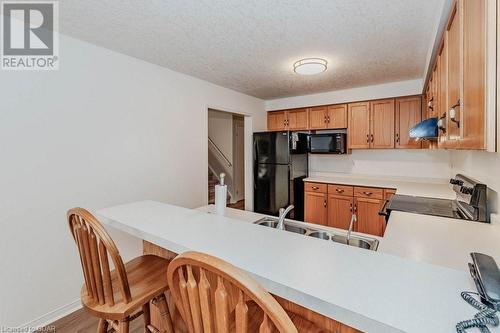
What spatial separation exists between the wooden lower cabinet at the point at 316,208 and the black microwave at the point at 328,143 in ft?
2.38

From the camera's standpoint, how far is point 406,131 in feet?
10.9

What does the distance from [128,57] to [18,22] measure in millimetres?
798

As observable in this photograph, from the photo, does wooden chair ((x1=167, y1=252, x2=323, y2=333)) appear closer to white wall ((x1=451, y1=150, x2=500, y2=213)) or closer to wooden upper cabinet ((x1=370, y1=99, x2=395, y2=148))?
white wall ((x1=451, y1=150, x2=500, y2=213))

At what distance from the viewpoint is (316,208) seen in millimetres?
3695

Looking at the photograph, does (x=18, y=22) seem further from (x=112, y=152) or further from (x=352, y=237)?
(x=352, y=237)

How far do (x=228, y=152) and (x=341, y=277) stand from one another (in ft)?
17.2

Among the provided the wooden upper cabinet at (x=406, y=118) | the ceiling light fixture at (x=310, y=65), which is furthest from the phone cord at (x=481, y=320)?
the wooden upper cabinet at (x=406, y=118)

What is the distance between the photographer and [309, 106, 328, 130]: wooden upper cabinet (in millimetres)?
3930

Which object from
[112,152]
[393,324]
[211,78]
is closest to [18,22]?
[112,152]

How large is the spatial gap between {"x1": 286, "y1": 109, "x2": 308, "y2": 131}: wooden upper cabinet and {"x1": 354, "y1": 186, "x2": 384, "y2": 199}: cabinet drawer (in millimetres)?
1396

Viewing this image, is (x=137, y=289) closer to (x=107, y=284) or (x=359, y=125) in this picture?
(x=107, y=284)

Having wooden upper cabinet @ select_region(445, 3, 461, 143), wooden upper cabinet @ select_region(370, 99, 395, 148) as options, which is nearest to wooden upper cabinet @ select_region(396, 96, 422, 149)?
wooden upper cabinet @ select_region(370, 99, 395, 148)

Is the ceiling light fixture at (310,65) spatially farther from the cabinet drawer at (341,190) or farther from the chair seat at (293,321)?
the chair seat at (293,321)

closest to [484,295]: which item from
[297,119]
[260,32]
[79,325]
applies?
[260,32]
